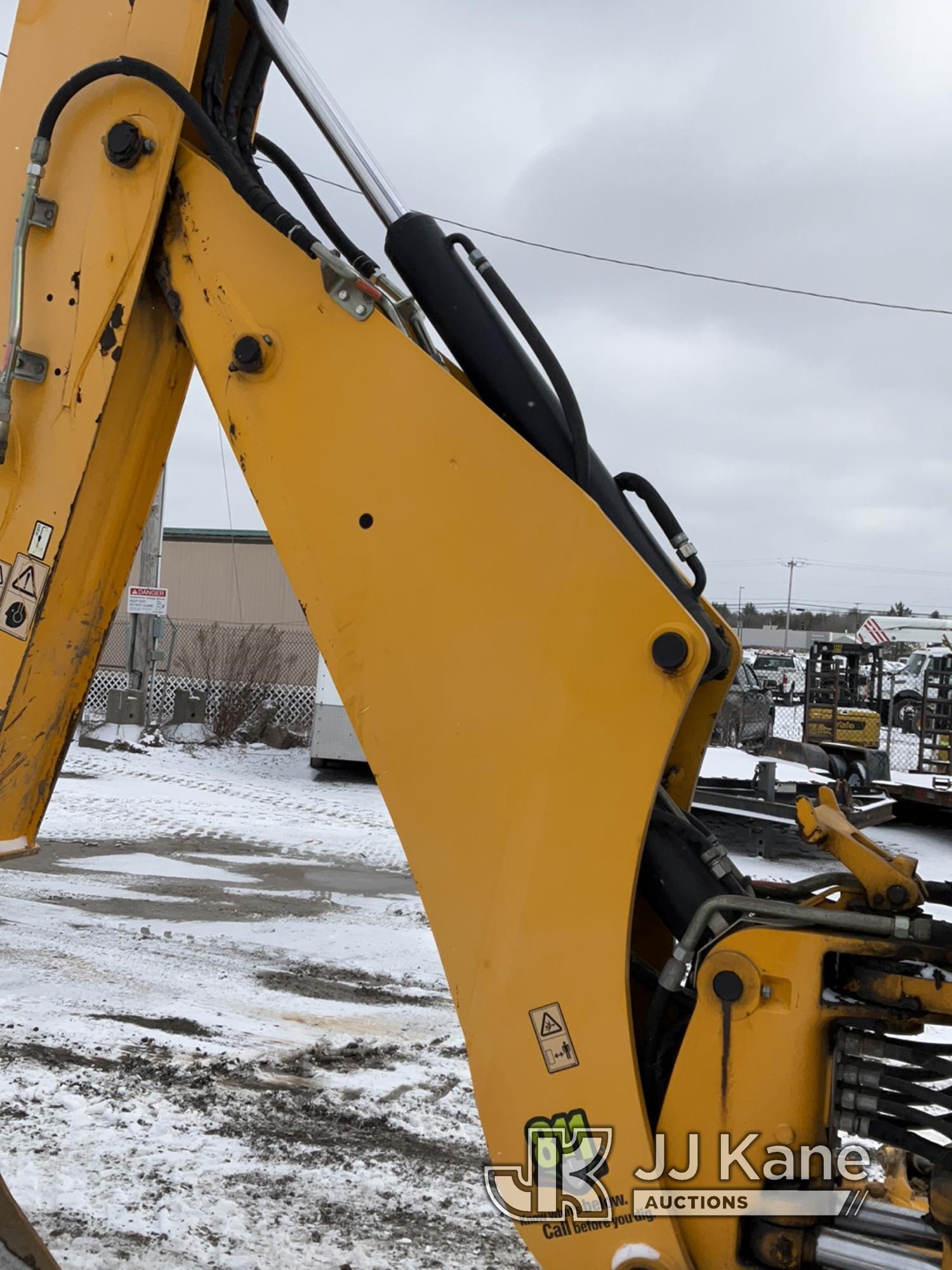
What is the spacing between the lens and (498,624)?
2021 mm

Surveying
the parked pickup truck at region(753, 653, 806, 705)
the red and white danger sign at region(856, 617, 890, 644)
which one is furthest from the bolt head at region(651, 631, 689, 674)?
the parked pickup truck at region(753, 653, 806, 705)

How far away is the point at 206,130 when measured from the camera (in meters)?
2.22

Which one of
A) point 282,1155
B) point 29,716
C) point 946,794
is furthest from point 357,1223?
point 946,794

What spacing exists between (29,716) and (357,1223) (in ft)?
6.46

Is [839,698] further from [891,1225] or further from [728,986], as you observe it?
[728,986]

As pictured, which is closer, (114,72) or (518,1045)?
(518,1045)

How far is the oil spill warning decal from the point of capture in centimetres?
235

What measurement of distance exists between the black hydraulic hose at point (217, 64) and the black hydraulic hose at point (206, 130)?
91 mm

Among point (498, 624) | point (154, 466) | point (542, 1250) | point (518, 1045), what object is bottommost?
point (542, 1250)

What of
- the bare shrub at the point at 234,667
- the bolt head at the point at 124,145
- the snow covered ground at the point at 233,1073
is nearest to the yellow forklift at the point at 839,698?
the bare shrub at the point at 234,667

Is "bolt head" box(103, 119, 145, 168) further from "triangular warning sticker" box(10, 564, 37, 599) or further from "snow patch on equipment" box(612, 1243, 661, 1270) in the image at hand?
"snow patch on equipment" box(612, 1243, 661, 1270)

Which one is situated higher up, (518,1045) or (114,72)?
(114,72)

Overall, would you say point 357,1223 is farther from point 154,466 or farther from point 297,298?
point 297,298

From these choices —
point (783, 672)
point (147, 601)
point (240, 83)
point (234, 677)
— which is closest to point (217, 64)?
point (240, 83)
